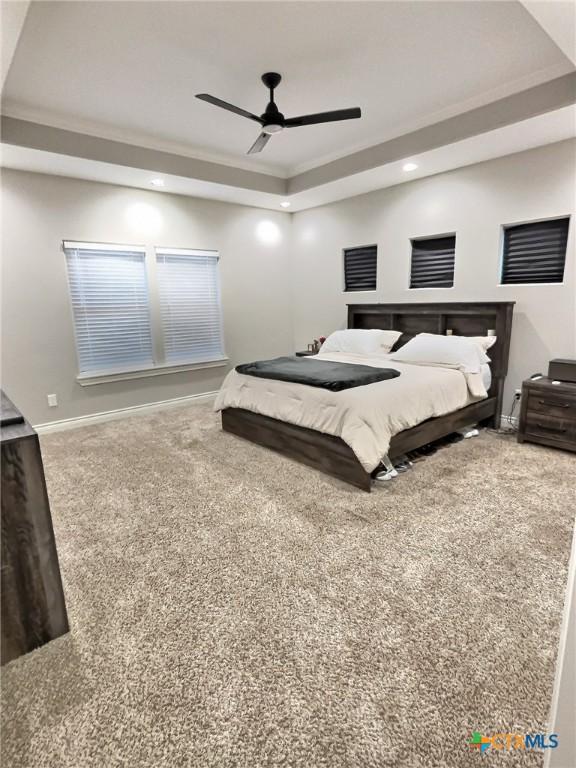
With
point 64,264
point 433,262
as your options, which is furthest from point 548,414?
point 64,264

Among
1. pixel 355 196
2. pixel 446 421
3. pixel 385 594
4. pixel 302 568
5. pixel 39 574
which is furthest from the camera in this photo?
pixel 355 196

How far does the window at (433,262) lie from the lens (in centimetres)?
429

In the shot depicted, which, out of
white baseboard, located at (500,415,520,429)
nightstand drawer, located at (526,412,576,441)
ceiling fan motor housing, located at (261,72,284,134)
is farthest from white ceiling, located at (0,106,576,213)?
white baseboard, located at (500,415,520,429)

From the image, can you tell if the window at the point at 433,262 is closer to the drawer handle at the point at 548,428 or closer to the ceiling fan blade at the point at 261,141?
the drawer handle at the point at 548,428

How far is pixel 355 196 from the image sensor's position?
4.99 m

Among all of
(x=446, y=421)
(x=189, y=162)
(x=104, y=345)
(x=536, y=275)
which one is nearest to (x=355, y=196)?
(x=189, y=162)

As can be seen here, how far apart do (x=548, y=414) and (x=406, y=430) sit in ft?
4.38

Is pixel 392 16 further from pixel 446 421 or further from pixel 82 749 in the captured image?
pixel 82 749

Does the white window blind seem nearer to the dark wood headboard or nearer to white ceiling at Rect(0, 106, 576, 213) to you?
white ceiling at Rect(0, 106, 576, 213)

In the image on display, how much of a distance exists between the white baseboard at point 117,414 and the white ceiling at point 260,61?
2825 millimetres

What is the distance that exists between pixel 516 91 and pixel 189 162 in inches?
118

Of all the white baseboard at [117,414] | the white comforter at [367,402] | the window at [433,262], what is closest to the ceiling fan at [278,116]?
the white comforter at [367,402]

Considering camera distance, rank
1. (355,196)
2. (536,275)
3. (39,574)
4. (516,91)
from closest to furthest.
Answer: (39,574) < (516,91) < (536,275) < (355,196)

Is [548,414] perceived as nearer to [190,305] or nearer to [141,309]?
[190,305]
